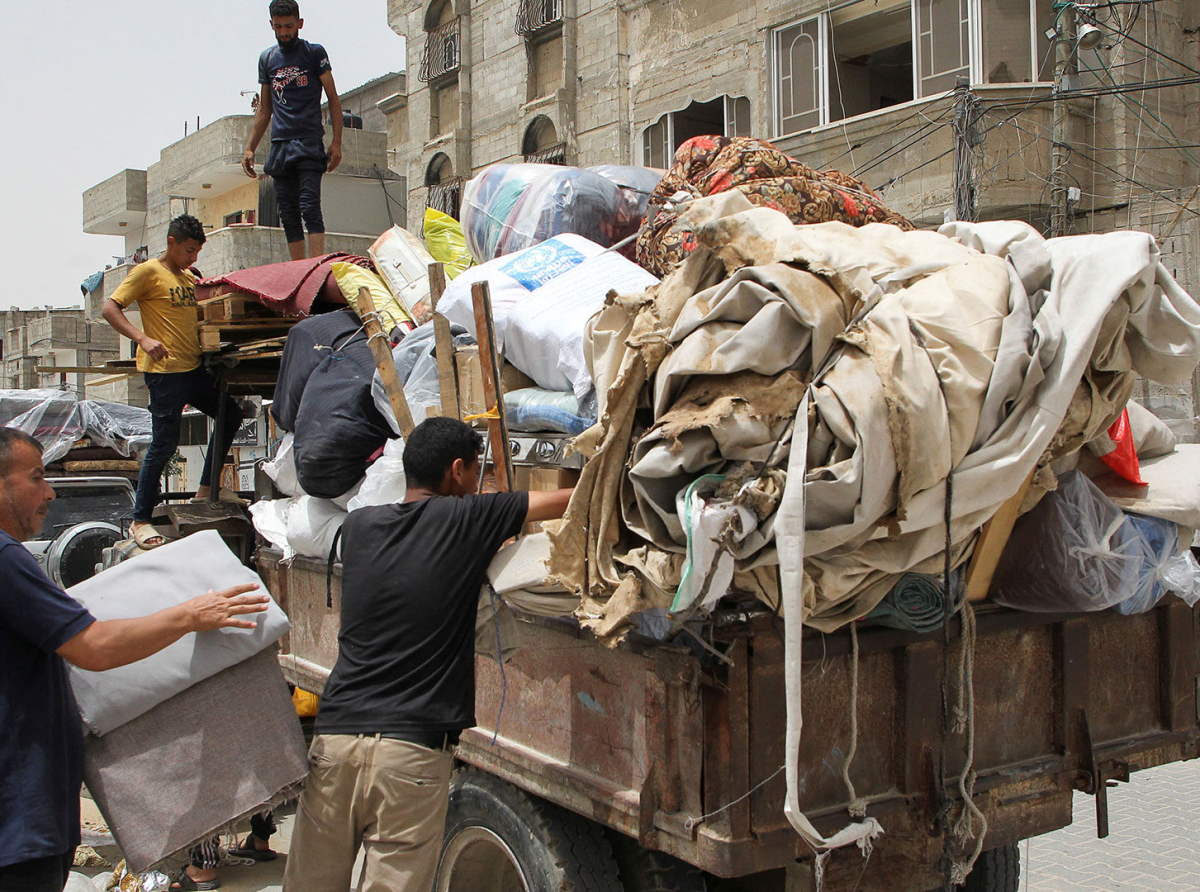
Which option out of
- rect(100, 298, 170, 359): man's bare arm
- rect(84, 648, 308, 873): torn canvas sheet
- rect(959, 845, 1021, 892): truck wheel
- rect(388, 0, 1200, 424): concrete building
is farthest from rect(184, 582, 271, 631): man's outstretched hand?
rect(388, 0, 1200, 424): concrete building

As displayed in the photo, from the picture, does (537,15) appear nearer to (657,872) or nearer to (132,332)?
(132,332)

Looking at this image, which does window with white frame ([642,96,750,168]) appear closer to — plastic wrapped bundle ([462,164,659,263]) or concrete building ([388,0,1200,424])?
concrete building ([388,0,1200,424])

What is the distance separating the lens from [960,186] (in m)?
10.6

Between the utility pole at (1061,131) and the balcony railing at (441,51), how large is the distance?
1109cm

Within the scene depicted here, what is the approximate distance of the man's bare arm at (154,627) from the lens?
2.39m

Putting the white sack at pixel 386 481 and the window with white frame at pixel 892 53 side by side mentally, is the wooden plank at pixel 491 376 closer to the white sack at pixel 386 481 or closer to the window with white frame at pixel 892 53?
the white sack at pixel 386 481

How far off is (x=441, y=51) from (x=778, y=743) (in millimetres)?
18947

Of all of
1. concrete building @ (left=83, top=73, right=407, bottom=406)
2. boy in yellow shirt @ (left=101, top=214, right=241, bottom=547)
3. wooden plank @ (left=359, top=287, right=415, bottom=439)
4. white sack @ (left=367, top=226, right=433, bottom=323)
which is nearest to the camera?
wooden plank @ (left=359, top=287, right=415, bottom=439)

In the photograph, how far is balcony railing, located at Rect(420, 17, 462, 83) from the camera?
62.3ft

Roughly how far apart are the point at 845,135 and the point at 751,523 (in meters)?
11.3

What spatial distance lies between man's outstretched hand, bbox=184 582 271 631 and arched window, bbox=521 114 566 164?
1459 centimetres

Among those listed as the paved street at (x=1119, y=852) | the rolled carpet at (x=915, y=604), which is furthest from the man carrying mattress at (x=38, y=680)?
the paved street at (x=1119, y=852)

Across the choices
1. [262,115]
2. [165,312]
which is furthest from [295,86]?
[165,312]

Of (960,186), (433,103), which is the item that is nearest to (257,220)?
(433,103)
